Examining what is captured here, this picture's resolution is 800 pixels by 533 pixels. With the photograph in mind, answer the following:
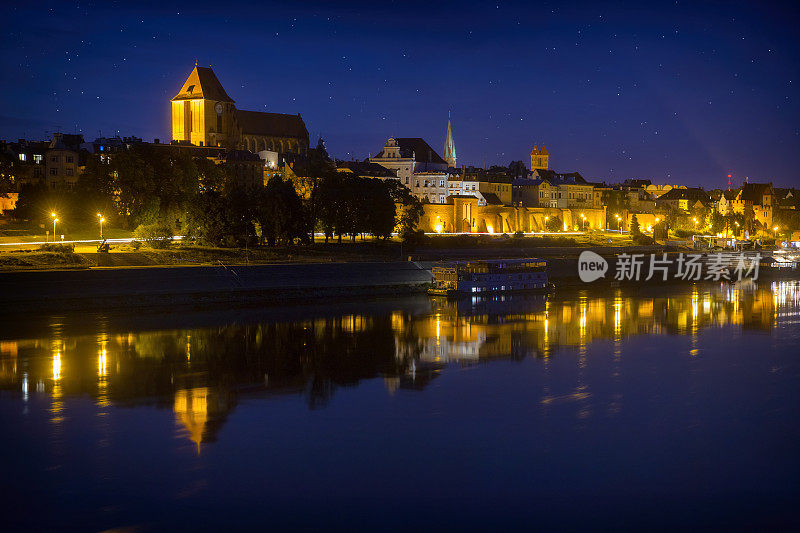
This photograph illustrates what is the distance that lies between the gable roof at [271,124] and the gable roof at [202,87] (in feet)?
11.2

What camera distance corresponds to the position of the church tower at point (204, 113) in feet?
344

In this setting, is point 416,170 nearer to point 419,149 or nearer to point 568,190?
point 419,149

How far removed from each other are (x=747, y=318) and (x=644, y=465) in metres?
27.4

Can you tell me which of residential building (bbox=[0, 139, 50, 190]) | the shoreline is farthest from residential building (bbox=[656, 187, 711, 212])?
residential building (bbox=[0, 139, 50, 190])

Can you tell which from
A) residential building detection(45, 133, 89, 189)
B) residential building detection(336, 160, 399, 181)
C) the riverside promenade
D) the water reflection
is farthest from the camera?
residential building detection(336, 160, 399, 181)

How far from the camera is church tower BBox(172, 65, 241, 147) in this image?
105 m

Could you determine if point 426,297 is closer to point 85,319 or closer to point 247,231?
point 247,231

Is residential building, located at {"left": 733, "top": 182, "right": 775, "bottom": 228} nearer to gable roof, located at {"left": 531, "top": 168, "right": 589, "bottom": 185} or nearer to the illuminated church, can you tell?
gable roof, located at {"left": 531, "top": 168, "right": 589, "bottom": 185}

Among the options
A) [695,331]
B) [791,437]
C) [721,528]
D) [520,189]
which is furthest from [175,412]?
[520,189]

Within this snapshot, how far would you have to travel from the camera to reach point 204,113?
104812mm

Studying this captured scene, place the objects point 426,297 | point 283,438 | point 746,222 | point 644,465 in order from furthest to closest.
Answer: point 746,222, point 426,297, point 283,438, point 644,465

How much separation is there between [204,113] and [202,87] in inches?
152

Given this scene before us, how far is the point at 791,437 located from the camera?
20047mm

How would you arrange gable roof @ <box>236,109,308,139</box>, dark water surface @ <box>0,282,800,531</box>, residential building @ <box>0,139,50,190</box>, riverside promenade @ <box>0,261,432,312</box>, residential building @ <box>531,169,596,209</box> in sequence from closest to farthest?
1. dark water surface @ <box>0,282,800,531</box>
2. riverside promenade @ <box>0,261,432,312</box>
3. residential building @ <box>0,139,50,190</box>
4. gable roof @ <box>236,109,308,139</box>
5. residential building @ <box>531,169,596,209</box>
